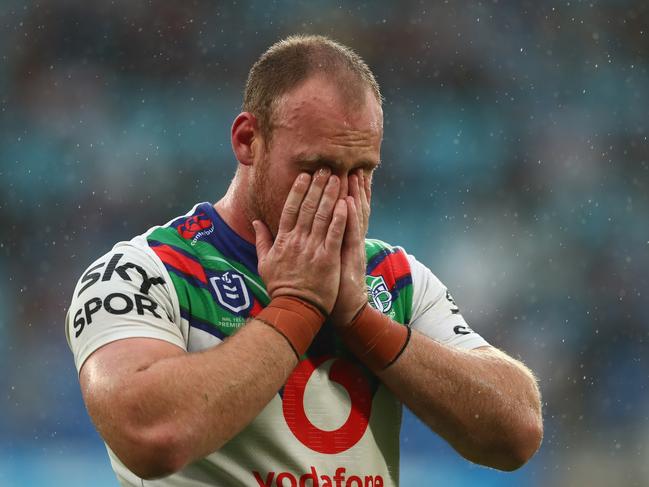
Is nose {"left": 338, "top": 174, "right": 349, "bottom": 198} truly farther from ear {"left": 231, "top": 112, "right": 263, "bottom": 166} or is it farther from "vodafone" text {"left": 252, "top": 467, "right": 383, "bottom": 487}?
"vodafone" text {"left": 252, "top": 467, "right": 383, "bottom": 487}

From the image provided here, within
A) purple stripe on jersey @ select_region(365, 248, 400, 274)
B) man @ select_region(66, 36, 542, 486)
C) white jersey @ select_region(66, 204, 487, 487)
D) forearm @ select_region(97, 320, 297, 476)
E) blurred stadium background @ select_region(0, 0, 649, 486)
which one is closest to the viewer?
forearm @ select_region(97, 320, 297, 476)

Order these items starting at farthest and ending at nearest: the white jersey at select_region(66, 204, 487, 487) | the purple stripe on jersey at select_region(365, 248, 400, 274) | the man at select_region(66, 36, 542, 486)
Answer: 1. the purple stripe on jersey at select_region(365, 248, 400, 274)
2. the white jersey at select_region(66, 204, 487, 487)
3. the man at select_region(66, 36, 542, 486)

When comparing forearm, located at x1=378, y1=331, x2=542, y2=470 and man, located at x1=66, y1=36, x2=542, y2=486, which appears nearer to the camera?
man, located at x1=66, y1=36, x2=542, y2=486

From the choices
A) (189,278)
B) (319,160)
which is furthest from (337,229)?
(189,278)

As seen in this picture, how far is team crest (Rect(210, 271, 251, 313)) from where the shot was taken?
2.52 m

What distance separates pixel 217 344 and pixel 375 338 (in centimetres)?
39

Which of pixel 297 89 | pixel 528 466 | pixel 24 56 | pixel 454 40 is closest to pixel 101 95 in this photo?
pixel 24 56

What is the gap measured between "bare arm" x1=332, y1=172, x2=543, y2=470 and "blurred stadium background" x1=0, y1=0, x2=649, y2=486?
489 cm

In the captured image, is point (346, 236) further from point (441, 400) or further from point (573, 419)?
point (573, 419)

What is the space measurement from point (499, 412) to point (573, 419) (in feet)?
17.7

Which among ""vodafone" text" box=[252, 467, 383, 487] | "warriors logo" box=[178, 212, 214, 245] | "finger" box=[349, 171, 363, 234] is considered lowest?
""vodafone" text" box=[252, 467, 383, 487]

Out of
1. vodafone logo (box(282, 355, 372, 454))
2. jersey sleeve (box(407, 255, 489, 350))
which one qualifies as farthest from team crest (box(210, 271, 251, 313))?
jersey sleeve (box(407, 255, 489, 350))

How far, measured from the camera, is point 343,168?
249 centimetres

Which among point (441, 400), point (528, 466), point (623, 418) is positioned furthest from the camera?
point (623, 418)
